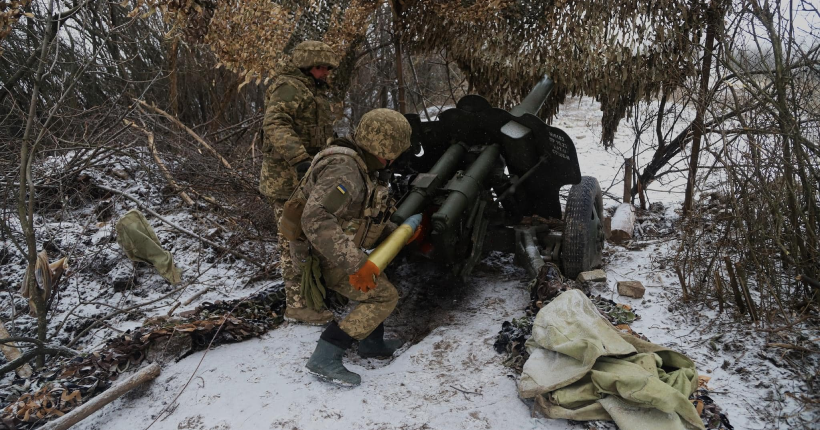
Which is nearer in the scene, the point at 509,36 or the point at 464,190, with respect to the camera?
the point at 464,190

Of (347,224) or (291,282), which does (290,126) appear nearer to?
(291,282)

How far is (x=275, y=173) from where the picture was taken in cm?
430

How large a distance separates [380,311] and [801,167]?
102 inches

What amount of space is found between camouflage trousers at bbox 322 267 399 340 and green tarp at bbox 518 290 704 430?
2.90 ft

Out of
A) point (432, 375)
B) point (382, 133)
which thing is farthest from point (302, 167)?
point (432, 375)

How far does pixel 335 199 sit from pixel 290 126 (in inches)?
57.4

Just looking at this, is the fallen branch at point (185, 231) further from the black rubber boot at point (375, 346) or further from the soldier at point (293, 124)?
the black rubber boot at point (375, 346)

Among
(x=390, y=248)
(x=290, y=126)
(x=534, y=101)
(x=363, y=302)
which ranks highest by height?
(x=534, y=101)

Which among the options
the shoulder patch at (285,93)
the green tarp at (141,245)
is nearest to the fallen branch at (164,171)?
the green tarp at (141,245)

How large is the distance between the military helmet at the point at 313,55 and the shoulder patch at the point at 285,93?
201 mm

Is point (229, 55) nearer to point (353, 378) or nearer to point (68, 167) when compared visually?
point (68, 167)

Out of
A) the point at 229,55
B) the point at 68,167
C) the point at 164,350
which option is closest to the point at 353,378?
the point at 164,350

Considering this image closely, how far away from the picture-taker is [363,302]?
10.8 ft

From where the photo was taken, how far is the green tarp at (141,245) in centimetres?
486
